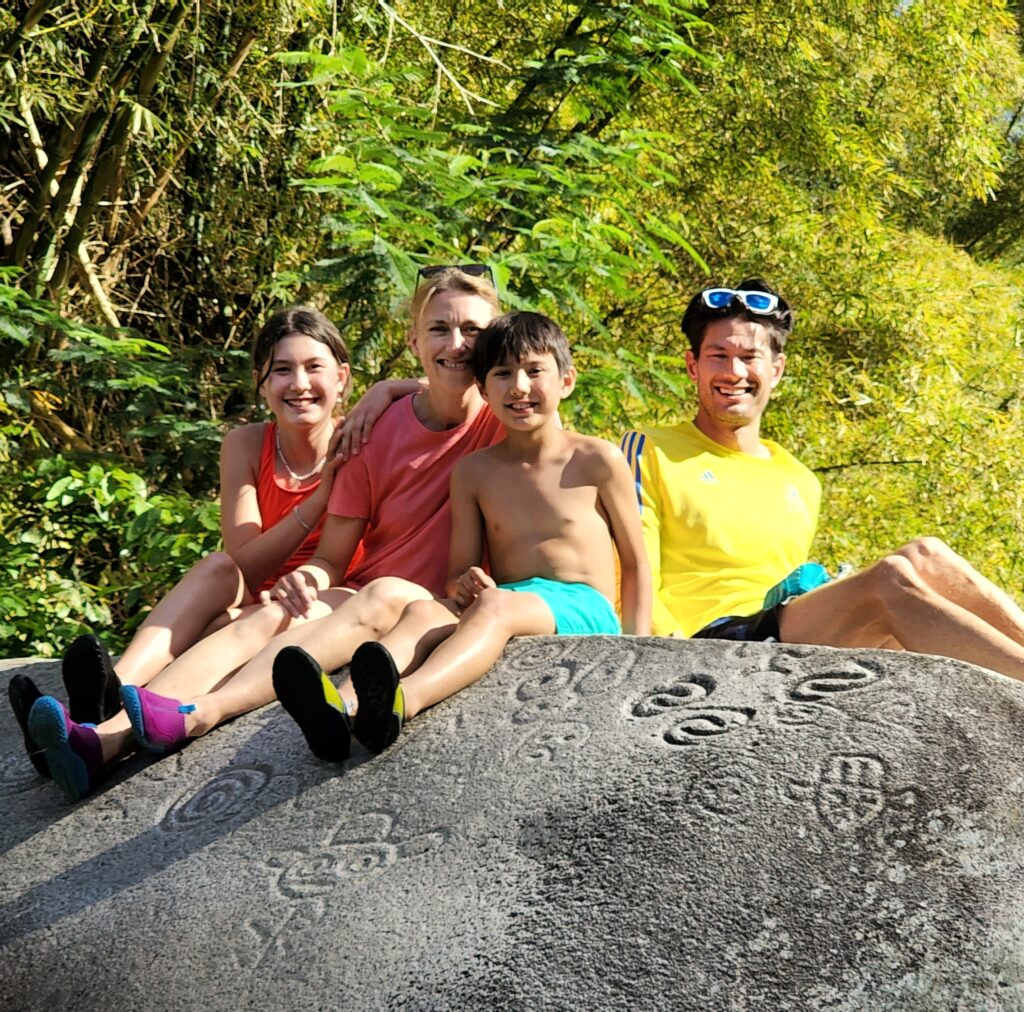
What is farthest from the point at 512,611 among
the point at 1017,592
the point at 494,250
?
the point at 1017,592

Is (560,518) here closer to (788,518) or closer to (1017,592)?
(788,518)

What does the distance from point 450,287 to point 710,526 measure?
904 mm

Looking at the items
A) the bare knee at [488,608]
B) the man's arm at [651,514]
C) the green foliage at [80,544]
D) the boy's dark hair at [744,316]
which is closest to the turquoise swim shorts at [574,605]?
the bare knee at [488,608]

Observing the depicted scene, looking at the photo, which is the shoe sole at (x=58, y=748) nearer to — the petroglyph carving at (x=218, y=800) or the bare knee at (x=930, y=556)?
the petroglyph carving at (x=218, y=800)

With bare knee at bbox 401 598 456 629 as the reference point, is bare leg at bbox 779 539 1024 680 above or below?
above

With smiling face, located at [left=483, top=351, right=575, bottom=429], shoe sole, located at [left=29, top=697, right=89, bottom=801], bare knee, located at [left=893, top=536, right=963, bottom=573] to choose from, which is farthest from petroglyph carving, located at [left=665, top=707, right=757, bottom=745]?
shoe sole, located at [left=29, top=697, right=89, bottom=801]

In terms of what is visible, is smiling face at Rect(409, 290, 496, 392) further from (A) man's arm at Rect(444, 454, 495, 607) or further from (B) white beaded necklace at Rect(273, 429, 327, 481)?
(B) white beaded necklace at Rect(273, 429, 327, 481)

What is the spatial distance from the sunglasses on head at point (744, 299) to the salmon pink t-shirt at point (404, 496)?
2.29 ft

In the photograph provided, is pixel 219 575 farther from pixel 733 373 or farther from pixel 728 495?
pixel 733 373

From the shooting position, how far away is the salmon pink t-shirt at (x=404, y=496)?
3.45 m

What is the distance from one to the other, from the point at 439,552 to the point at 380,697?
0.85m

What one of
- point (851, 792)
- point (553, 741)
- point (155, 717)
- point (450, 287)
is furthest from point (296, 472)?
point (851, 792)

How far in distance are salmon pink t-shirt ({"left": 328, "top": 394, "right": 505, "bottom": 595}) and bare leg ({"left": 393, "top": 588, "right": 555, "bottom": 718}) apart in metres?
0.41

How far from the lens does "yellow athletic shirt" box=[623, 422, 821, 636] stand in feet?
11.6
